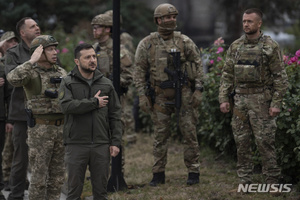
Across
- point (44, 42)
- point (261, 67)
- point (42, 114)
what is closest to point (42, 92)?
point (42, 114)

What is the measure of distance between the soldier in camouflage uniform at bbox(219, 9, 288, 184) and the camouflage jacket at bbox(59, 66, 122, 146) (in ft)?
5.55

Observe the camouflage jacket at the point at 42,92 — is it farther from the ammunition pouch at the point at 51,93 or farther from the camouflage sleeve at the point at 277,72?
the camouflage sleeve at the point at 277,72

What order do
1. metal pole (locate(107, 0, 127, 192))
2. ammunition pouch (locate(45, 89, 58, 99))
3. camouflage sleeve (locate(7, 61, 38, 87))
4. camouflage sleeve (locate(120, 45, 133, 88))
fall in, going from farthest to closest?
camouflage sleeve (locate(120, 45, 133, 88)), metal pole (locate(107, 0, 127, 192)), ammunition pouch (locate(45, 89, 58, 99)), camouflage sleeve (locate(7, 61, 38, 87))

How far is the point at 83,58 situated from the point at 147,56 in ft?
6.35

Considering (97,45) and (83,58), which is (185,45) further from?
(83,58)

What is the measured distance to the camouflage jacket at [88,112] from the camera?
5.69m

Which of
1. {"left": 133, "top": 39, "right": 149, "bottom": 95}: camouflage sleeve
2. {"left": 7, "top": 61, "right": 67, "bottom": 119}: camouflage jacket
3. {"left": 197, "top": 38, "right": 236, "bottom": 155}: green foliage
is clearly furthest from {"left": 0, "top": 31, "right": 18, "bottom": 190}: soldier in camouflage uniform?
{"left": 197, "top": 38, "right": 236, "bottom": 155}: green foliage

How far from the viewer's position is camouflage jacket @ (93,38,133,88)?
8.00 metres

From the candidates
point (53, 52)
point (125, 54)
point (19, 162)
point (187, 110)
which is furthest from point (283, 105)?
point (19, 162)

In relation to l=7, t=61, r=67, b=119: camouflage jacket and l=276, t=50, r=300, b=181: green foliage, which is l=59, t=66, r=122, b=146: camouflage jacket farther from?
l=276, t=50, r=300, b=181: green foliage

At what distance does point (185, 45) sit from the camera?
7559mm

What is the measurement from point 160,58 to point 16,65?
188cm

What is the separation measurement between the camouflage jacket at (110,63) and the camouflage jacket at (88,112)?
6.69 feet

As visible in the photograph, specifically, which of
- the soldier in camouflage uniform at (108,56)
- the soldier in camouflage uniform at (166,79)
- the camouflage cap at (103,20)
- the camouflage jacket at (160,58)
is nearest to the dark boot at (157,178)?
the soldier in camouflage uniform at (166,79)
